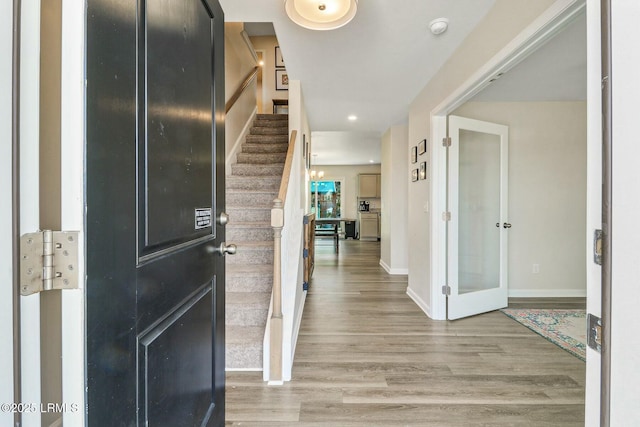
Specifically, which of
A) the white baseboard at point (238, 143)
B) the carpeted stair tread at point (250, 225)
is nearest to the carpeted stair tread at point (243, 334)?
the carpeted stair tread at point (250, 225)

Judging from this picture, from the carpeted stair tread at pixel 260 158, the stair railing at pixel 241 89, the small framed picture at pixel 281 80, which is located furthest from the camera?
the small framed picture at pixel 281 80

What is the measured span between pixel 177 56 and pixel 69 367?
84 cm

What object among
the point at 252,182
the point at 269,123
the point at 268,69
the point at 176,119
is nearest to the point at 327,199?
the point at 268,69

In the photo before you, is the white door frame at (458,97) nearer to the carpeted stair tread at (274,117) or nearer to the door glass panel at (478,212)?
the door glass panel at (478,212)

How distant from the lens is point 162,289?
0.79 m

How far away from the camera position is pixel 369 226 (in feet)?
31.7

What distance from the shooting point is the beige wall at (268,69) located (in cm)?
586

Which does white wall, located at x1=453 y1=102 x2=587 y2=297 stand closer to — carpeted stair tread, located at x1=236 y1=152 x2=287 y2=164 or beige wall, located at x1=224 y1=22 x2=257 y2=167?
carpeted stair tread, located at x1=236 y1=152 x2=287 y2=164

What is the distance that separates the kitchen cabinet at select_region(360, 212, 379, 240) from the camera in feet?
31.5
